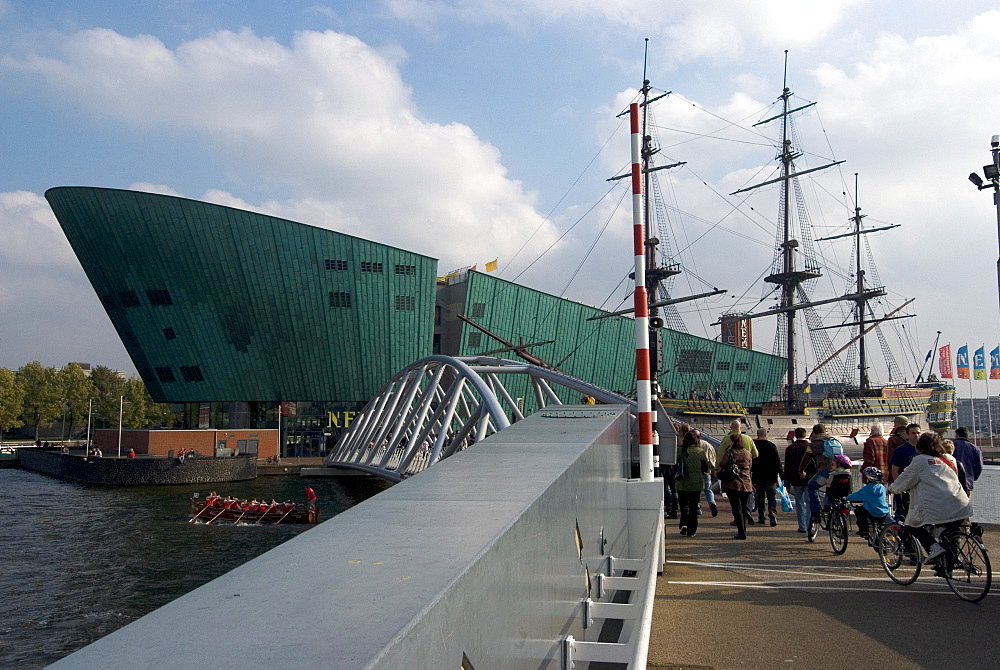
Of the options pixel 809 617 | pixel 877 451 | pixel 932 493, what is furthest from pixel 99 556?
pixel 932 493

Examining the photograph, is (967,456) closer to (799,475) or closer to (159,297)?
(799,475)

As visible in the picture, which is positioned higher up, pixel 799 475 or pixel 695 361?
pixel 695 361

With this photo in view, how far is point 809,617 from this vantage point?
19.3ft

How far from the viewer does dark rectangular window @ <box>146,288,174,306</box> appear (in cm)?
5222

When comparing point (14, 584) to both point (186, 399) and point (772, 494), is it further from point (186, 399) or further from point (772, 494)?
point (186, 399)

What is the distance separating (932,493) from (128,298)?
180ft

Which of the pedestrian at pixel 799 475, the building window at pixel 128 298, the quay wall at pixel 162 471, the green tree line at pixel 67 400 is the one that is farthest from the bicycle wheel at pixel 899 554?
the green tree line at pixel 67 400

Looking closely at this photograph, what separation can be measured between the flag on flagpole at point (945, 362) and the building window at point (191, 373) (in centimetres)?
5256

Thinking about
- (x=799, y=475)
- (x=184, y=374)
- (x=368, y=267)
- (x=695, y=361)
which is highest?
(x=368, y=267)

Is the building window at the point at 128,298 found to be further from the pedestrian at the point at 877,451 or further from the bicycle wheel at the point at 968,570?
the bicycle wheel at the point at 968,570

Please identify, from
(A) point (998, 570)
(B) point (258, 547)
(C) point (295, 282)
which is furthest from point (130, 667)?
(C) point (295, 282)

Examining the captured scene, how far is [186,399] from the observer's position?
54.6 metres

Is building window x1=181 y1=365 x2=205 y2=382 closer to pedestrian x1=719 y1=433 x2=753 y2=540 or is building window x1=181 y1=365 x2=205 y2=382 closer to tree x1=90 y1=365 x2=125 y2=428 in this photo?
tree x1=90 y1=365 x2=125 y2=428

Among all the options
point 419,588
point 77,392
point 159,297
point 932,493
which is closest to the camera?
point 419,588
